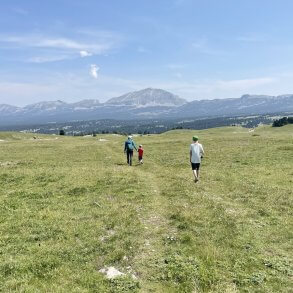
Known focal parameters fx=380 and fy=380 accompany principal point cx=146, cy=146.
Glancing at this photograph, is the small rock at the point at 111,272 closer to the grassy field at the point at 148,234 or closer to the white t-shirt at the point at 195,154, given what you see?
the grassy field at the point at 148,234

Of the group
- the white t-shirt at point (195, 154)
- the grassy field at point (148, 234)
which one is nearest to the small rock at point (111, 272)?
the grassy field at point (148, 234)

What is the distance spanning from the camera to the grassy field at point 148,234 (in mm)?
12633

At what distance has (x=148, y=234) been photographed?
1659 centimetres

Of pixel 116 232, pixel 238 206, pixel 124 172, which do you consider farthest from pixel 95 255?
pixel 124 172

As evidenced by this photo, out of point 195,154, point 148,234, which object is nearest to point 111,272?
point 148,234

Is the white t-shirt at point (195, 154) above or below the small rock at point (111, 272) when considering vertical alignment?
above

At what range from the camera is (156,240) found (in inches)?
627

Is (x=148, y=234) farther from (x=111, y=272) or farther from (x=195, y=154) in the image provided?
(x=195, y=154)

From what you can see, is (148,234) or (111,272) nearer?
(111,272)

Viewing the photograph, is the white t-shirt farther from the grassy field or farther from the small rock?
the small rock

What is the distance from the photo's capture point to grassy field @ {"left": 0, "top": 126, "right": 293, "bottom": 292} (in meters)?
12.6

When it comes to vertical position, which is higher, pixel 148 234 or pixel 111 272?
pixel 148 234

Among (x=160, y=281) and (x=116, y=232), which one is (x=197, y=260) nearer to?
(x=160, y=281)

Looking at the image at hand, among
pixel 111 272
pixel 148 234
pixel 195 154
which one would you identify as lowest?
pixel 111 272
